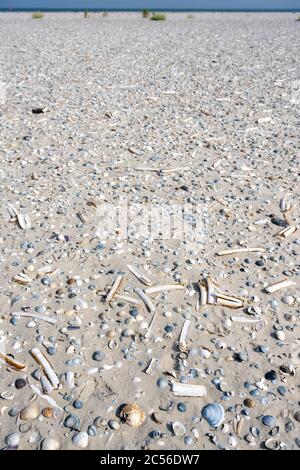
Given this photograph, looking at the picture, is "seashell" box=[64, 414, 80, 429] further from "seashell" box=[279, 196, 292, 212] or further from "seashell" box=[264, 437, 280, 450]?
"seashell" box=[279, 196, 292, 212]

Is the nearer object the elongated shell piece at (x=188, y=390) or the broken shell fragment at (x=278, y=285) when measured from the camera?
the elongated shell piece at (x=188, y=390)

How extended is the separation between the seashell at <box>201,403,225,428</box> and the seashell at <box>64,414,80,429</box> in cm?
98

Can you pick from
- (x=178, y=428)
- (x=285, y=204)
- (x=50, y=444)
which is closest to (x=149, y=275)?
(x=178, y=428)

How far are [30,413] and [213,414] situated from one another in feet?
4.72

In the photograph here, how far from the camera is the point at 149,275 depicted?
14.5 feet

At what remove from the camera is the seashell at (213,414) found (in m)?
2.99

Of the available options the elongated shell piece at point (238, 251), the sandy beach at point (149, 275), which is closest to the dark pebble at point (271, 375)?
the sandy beach at point (149, 275)

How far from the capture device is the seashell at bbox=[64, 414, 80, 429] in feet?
9.77

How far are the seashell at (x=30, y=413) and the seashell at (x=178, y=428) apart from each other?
107cm

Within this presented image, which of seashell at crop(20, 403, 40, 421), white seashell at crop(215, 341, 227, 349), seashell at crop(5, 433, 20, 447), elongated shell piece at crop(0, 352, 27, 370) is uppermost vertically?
white seashell at crop(215, 341, 227, 349)

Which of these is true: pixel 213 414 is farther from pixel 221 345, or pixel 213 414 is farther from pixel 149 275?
pixel 149 275

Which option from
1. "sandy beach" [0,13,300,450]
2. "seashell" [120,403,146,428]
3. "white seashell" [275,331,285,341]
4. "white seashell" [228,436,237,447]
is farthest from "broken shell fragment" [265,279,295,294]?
"seashell" [120,403,146,428]

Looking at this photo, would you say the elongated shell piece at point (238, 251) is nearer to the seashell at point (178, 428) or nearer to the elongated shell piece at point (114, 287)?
the elongated shell piece at point (114, 287)
